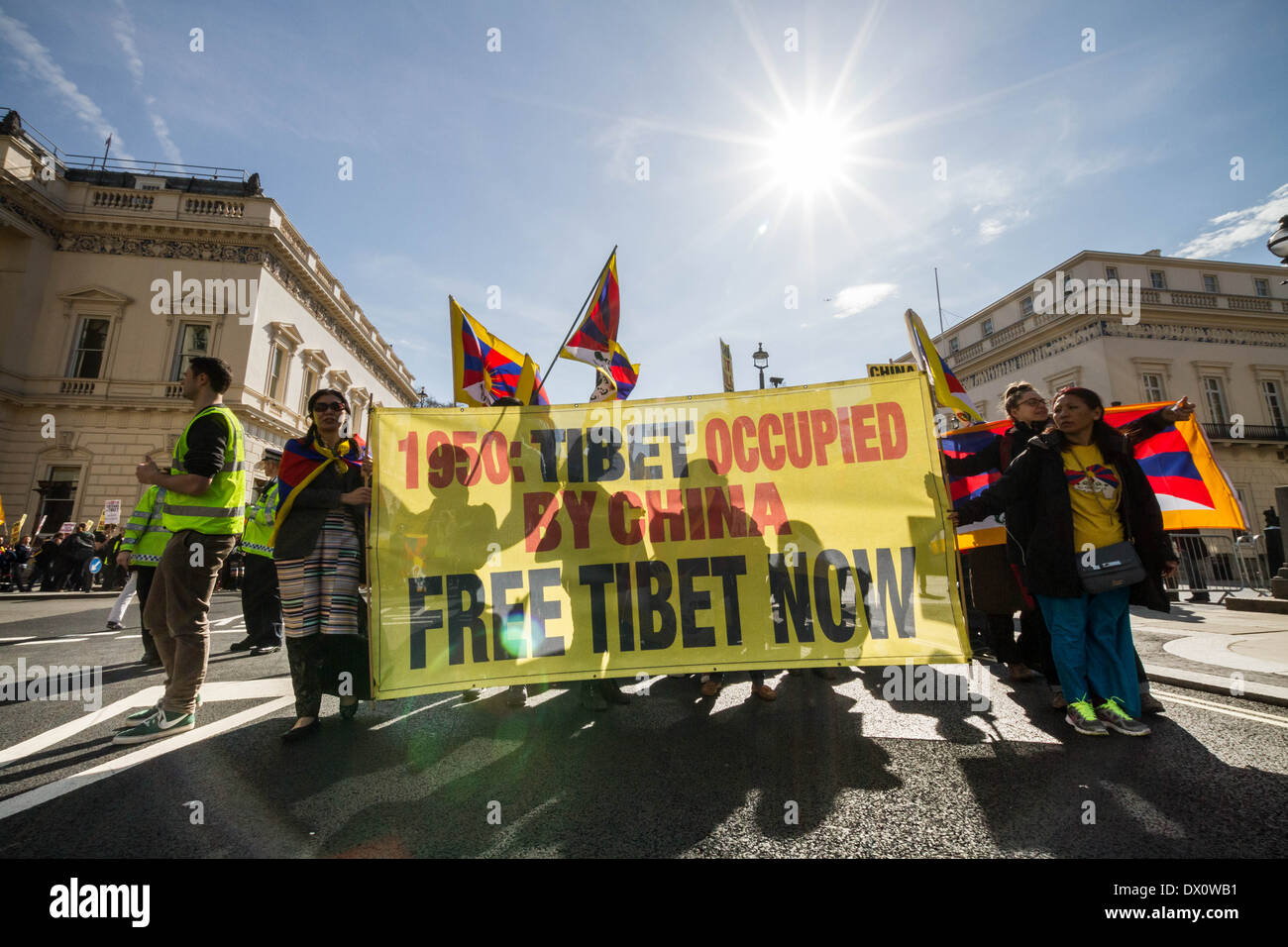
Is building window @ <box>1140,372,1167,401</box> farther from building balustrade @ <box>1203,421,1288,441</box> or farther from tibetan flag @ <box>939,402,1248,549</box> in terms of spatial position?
tibetan flag @ <box>939,402,1248,549</box>

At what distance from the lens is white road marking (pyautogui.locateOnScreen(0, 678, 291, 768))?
301cm

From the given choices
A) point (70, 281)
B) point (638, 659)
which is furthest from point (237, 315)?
point (638, 659)

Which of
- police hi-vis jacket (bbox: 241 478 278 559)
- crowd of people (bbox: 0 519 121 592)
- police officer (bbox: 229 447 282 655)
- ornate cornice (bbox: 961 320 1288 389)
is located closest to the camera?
police hi-vis jacket (bbox: 241 478 278 559)

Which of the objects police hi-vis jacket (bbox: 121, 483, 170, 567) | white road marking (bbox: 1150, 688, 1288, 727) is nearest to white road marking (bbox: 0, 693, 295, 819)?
police hi-vis jacket (bbox: 121, 483, 170, 567)

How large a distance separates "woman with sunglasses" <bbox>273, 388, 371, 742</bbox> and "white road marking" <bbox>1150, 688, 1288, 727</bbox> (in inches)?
197

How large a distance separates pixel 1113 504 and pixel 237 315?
92.5 feet

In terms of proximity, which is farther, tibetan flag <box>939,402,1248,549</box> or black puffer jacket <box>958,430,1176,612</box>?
tibetan flag <box>939,402,1248,549</box>

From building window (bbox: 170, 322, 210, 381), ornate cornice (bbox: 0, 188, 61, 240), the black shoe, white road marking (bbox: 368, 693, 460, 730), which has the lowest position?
white road marking (bbox: 368, 693, 460, 730)

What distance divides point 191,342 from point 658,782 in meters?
28.2

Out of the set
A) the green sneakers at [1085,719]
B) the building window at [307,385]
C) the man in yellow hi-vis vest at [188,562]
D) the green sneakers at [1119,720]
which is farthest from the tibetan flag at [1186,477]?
the building window at [307,385]

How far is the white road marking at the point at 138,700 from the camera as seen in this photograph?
9.86 feet

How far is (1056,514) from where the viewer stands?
10.8 ft
